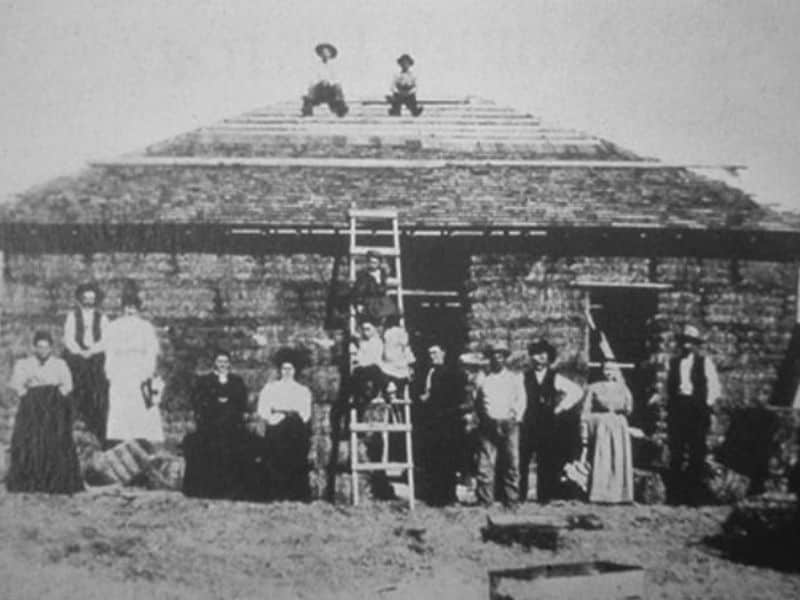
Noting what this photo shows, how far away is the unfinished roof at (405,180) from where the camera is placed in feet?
19.3

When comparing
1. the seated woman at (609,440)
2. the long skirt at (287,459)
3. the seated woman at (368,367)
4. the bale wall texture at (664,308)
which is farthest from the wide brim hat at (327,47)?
the seated woman at (609,440)

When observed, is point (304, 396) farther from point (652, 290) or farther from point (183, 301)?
point (652, 290)

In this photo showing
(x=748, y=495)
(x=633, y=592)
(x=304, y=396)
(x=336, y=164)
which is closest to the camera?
(x=633, y=592)

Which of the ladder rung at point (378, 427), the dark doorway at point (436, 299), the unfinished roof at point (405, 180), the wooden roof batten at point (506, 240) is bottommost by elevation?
the ladder rung at point (378, 427)

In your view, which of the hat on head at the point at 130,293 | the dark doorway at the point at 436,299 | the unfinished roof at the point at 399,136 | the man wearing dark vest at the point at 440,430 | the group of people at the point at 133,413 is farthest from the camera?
the unfinished roof at the point at 399,136

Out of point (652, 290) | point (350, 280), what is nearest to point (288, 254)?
point (350, 280)

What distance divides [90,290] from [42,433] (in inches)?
42.2

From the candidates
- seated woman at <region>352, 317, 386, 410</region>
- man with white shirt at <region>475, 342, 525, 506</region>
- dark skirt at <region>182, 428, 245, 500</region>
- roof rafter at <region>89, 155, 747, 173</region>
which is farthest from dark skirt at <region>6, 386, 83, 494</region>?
man with white shirt at <region>475, 342, 525, 506</region>

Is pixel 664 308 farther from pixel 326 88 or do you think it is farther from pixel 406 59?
pixel 326 88

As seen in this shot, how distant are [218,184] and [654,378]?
142 inches

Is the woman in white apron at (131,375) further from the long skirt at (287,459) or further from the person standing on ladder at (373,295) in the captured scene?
the person standing on ladder at (373,295)

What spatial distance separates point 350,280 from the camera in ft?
18.9

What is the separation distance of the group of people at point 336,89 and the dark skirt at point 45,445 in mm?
2696

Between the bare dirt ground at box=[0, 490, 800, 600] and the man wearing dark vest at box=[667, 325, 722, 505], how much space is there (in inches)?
13.8
